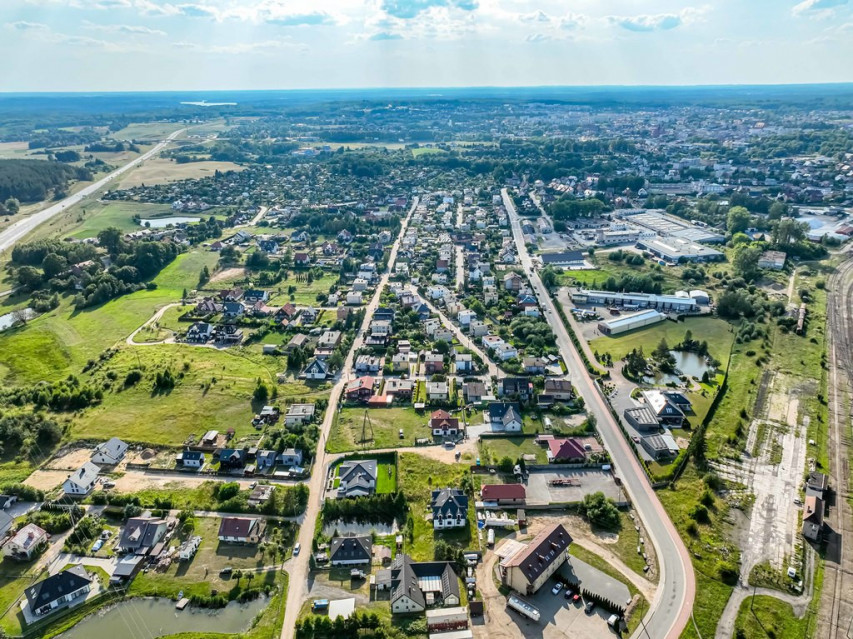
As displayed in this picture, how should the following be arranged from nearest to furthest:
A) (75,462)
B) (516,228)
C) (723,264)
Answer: (75,462) → (723,264) → (516,228)

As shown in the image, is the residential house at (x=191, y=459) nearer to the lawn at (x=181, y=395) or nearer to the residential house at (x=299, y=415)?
the lawn at (x=181, y=395)

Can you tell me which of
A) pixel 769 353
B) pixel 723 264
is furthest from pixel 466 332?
pixel 723 264

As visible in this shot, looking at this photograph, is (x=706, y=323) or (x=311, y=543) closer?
(x=311, y=543)

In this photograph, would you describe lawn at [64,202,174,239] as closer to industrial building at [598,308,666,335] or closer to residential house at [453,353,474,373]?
residential house at [453,353,474,373]

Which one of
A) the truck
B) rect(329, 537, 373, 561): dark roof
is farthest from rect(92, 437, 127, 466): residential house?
the truck

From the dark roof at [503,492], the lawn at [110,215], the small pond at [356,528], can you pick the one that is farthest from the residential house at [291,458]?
the lawn at [110,215]

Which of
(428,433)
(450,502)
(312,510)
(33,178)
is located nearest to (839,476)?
(450,502)

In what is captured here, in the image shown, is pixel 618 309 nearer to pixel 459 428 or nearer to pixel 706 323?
pixel 706 323
